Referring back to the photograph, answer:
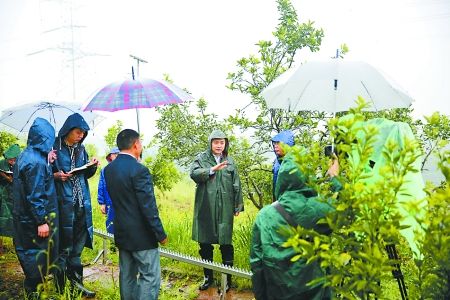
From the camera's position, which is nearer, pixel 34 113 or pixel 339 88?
pixel 339 88

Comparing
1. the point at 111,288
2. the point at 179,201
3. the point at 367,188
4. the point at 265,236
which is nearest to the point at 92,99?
the point at 111,288

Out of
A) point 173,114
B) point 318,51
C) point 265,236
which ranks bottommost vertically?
point 265,236

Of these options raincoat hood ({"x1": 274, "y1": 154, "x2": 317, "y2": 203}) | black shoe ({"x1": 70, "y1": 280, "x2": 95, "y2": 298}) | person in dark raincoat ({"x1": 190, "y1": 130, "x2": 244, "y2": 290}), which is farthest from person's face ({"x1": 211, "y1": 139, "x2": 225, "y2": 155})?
raincoat hood ({"x1": 274, "y1": 154, "x2": 317, "y2": 203})

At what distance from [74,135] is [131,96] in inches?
27.6

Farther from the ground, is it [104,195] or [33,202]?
[33,202]

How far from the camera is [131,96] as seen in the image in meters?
4.24

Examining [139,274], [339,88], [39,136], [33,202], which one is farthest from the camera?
[39,136]

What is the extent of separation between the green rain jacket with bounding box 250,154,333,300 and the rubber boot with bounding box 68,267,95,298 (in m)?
2.40

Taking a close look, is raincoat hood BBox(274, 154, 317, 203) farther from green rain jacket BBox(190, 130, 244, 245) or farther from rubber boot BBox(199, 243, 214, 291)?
rubber boot BBox(199, 243, 214, 291)

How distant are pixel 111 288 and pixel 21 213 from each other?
123cm

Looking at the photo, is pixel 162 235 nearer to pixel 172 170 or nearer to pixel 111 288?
pixel 111 288

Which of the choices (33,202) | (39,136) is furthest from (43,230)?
(39,136)

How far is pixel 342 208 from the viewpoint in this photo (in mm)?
1830

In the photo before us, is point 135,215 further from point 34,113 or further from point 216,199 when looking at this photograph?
point 34,113
